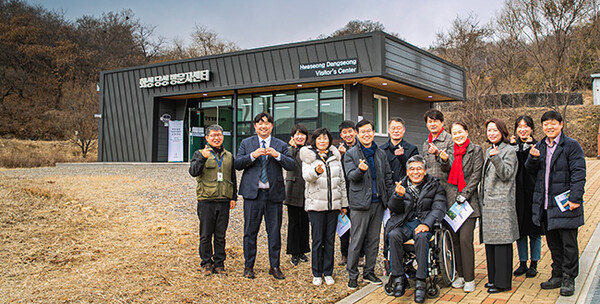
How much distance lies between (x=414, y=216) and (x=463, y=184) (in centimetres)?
60

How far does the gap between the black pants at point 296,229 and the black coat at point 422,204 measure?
143cm

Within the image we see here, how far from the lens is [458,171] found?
4754mm

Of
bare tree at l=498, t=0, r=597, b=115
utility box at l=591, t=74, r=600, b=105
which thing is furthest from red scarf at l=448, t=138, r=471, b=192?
bare tree at l=498, t=0, r=597, b=115

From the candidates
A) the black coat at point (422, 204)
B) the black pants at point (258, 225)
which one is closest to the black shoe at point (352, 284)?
the black coat at point (422, 204)

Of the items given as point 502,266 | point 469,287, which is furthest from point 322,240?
point 502,266

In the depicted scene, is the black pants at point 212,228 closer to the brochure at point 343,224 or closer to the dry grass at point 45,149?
the brochure at point 343,224

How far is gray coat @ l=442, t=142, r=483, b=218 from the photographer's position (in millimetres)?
4719

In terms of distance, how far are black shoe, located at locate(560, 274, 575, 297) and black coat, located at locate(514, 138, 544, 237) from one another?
25.8 inches

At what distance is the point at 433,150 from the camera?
15.8ft

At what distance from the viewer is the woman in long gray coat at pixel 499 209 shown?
4.51m

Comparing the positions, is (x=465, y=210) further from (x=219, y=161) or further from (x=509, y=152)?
(x=219, y=161)

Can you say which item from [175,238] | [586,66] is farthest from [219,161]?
[586,66]

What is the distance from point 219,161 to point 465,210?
2729mm

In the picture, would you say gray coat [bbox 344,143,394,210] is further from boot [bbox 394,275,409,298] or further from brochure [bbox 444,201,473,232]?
boot [bbox 394,275,409,298]
